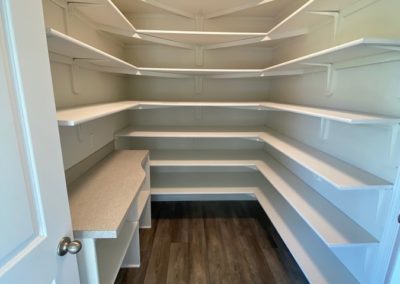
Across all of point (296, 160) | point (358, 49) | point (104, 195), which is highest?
point (358, 49)

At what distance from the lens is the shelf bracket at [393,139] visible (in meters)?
1.10

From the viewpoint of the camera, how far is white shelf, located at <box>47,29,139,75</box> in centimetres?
96

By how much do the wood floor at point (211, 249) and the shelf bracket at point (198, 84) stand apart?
1.48m

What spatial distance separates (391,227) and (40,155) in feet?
5.19

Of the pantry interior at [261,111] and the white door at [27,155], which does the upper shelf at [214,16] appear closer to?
the pantry interior at [261,111]

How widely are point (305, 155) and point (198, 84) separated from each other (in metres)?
1.54

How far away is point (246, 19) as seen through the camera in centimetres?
255

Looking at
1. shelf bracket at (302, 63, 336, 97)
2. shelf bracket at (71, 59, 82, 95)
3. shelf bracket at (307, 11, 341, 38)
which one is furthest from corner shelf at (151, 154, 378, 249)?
shelf bracket at (307, 11, 341, 38)

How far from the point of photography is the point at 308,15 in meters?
1.53

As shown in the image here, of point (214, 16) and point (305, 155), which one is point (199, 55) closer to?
point (214, 16)

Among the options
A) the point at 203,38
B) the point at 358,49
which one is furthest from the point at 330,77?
the point at 203,38

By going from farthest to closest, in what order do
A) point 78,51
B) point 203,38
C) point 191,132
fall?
point 191,132
point 203,38
point 78,51

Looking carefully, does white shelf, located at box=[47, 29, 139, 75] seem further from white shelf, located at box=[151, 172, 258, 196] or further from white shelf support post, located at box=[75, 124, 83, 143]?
white shelf, located at box=[151, 172, 258, 196]

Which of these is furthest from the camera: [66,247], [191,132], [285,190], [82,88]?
[191,132]
